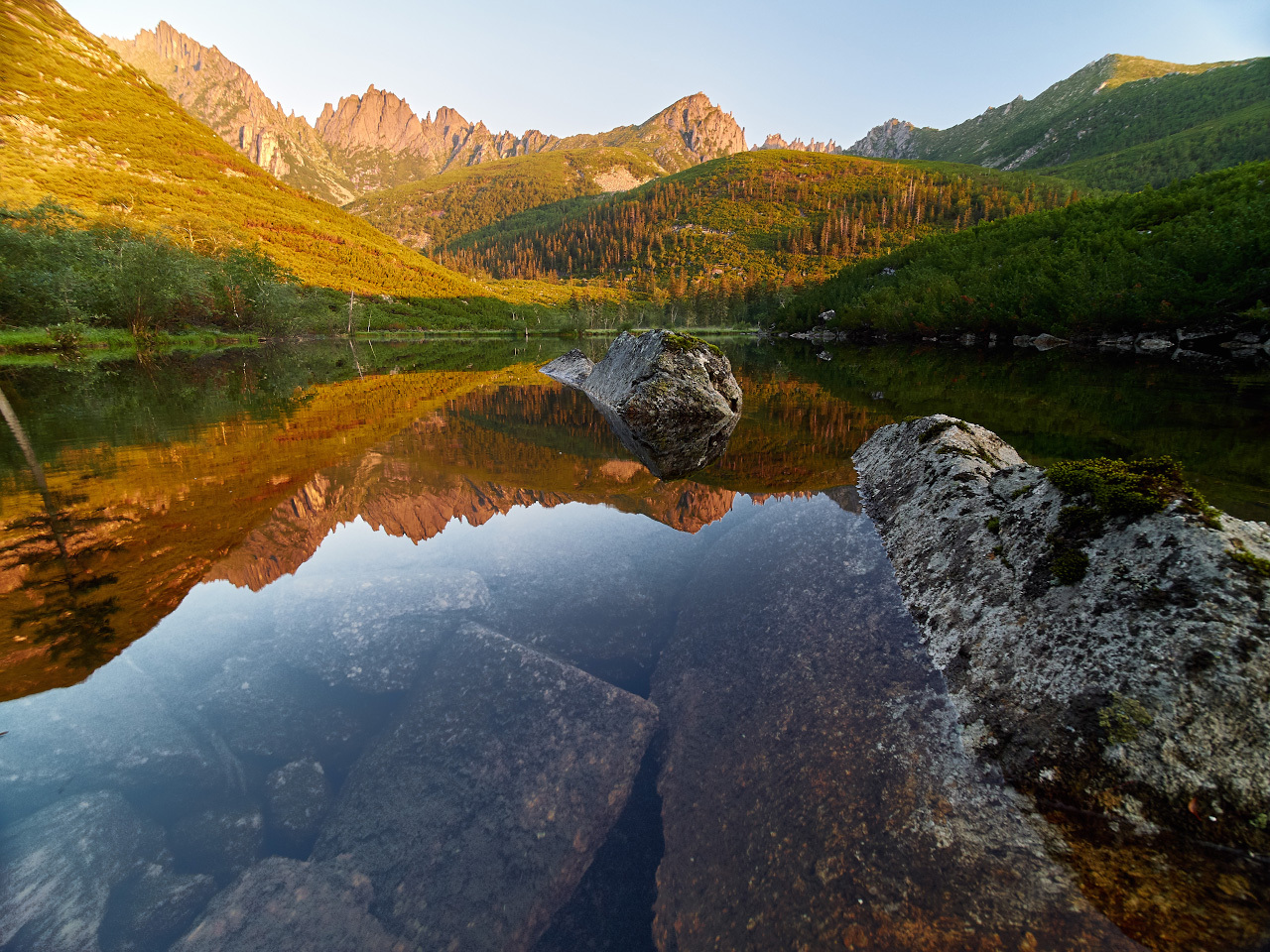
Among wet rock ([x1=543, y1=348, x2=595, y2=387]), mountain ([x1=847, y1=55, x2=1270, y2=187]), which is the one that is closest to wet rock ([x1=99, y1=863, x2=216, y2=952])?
wet rock ([x1=543, y1=348, x2=595, y2=387])

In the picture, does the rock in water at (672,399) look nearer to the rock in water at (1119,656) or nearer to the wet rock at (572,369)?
the rock in water at (1119,656)

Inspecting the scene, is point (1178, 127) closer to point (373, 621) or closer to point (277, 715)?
point (373, 621)

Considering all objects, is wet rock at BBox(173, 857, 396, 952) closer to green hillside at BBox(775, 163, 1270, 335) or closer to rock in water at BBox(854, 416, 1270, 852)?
rock in water at BBox(854, 416, 1270, 852)

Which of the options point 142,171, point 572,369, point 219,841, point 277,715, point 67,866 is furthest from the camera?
point 142,171

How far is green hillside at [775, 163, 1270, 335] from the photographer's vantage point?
26172 millimetres

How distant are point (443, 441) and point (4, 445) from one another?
9493 millimetres

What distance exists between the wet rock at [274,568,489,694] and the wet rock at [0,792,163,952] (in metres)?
1.44

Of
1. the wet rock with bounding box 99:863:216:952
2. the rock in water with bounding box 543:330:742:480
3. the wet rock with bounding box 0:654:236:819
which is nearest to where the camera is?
the wet rock with bounding box 99:863:216:952

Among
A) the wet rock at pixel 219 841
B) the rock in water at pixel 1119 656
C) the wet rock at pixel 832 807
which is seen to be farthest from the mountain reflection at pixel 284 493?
the rock in water at pixel 1119 656

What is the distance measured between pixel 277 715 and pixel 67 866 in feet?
4.08

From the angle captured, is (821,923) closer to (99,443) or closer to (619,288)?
(99,443)

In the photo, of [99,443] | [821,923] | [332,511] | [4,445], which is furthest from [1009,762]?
[4,445]

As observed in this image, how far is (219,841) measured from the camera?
113 inches

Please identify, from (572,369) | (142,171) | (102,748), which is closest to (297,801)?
(102,748)
